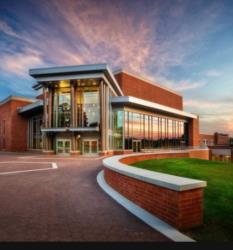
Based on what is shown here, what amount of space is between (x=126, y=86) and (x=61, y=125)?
18500 millimetres

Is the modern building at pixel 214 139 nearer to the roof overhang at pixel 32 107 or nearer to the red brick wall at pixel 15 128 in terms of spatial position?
the roof overhang at pixel 32 107

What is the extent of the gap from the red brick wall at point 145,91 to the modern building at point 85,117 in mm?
416

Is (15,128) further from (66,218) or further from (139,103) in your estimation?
(66,218)

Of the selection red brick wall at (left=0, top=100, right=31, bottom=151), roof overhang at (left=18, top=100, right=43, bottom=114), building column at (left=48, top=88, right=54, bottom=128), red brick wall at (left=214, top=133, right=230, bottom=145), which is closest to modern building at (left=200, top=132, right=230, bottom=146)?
red brick wall at (left=214, top=133, right=230, bottom=145)

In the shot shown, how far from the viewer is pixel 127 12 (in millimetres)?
8039

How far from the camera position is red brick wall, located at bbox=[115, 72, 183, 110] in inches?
1630

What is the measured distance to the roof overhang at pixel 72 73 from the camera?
25200 millimetres

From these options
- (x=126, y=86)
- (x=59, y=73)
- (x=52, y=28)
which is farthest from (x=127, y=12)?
(x=126, y=86)

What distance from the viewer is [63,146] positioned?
92.7 feet

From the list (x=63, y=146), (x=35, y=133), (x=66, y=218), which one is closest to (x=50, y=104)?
(x=63, y=146)

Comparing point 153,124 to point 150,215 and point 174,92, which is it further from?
point 150,215

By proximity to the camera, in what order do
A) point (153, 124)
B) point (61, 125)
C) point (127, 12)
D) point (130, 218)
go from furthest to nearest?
1. point (153, 124)
2. point (61, 125)
3. point (127, 12)
4. point (130, 218)

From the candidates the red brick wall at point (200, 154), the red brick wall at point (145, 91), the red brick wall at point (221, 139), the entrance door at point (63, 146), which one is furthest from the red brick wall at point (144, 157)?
the red brick wall at point (221, 139)

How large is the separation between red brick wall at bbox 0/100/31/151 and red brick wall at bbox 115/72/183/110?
825 inches
